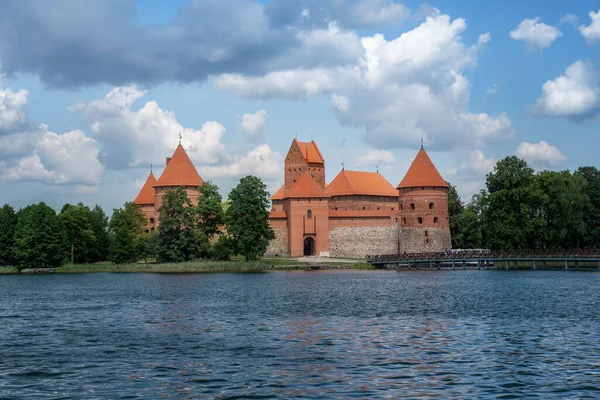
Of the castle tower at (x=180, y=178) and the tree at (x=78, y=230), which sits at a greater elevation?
the castle tower at (x=180, y=178)

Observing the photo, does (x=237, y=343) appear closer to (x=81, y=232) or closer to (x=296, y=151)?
(x=81, y=232)

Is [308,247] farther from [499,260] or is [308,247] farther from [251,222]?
[499,260]

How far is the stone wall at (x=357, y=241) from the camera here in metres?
68.3

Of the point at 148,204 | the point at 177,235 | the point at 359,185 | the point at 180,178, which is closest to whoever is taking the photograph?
the point at 177,235

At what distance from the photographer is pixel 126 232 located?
2314 inches

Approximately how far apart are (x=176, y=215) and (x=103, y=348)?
126 ft

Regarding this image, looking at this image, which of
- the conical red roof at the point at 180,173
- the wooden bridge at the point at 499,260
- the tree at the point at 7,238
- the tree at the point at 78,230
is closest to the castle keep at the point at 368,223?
the wooden bridge at the point at 499,260

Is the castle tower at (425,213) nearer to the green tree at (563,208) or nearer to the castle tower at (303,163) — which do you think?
the green tree at (563,208)

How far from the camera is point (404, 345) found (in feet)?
54.1

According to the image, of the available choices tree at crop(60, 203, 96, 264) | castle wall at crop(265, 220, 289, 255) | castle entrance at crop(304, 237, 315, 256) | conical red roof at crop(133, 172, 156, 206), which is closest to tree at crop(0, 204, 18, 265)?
tree at crop(60, 203, 96, 264)

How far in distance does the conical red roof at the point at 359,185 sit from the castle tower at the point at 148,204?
60.8 feet

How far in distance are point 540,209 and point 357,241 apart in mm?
18467

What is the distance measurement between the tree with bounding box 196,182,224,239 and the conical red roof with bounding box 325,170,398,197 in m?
24.3

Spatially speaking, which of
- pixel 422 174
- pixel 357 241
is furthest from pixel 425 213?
pixel 357 241
